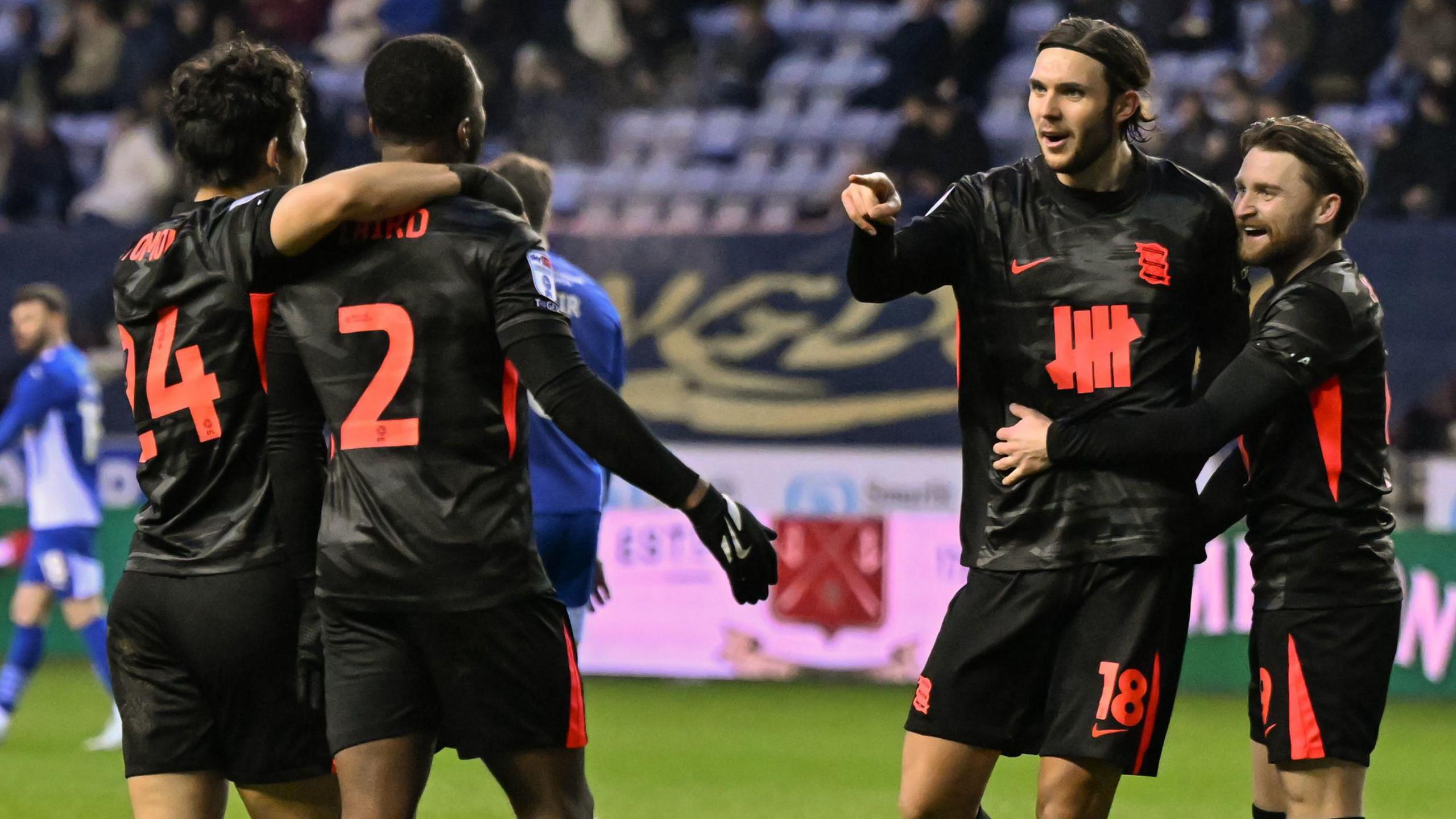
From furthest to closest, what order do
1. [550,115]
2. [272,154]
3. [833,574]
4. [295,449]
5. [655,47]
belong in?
[655,47]
[550,115]
[833,574]
[272,154]
[295,449]

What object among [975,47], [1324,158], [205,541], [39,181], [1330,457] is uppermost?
[975,47]

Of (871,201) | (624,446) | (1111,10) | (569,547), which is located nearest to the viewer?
(624,446)

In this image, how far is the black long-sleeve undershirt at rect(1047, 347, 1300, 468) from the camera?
12.4 ft

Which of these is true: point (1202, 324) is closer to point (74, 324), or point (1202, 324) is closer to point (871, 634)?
point (871, 634)

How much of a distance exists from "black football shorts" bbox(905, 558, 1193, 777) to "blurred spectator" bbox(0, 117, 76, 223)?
1261 cm

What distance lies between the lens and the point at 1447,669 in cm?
971

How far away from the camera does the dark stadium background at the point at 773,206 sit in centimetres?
834

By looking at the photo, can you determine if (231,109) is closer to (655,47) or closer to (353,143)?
(353,143)

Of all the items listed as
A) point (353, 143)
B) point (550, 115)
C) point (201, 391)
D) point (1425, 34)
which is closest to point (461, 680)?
point (201, 391)

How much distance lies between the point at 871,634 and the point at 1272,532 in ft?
20.2

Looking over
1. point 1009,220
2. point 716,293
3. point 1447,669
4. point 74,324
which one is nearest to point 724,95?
point 716,293

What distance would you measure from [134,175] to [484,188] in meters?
12.2

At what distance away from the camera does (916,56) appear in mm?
13922

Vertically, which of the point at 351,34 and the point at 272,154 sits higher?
the point at 351,34
